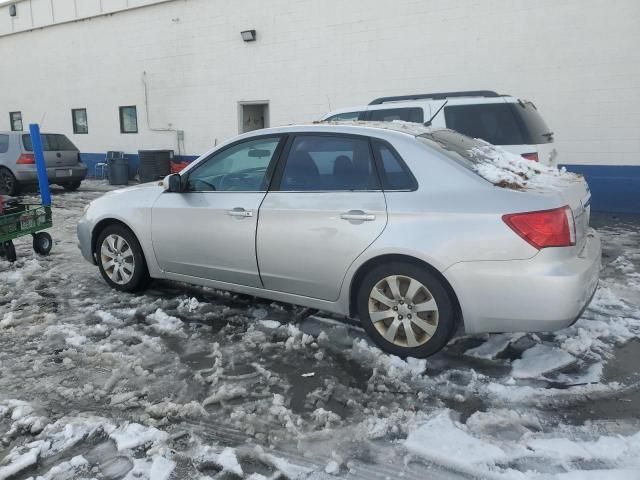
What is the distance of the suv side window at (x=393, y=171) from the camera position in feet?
11.8

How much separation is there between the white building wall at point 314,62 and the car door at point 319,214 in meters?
7.28

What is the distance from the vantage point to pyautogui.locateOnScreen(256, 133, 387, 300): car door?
3.67 m

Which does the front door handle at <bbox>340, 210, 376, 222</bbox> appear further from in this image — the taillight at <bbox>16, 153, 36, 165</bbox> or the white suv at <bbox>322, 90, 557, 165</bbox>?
the taillight at <bbox>16, 153, 36, 165</bbox>

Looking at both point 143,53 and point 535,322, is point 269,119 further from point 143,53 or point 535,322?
point 535,322

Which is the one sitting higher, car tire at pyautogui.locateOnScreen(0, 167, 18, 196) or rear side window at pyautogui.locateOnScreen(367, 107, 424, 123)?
rear side window at pyautogui.locateOnScreen(367, 107, 424, 123)

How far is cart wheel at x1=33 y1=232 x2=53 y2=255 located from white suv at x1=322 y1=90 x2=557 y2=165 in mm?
4659

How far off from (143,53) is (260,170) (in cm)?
1327

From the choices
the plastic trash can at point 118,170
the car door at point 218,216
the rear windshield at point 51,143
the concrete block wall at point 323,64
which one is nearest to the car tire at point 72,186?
the rear windshield at point 51,143

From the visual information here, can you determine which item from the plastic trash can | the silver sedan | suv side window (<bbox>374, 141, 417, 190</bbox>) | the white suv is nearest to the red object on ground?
the plastic trash can

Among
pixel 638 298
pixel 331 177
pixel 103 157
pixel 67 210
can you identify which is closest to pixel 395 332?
pixel 331 177

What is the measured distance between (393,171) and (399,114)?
4.05m

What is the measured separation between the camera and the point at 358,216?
365cm

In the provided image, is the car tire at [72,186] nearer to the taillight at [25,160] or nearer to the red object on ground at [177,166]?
the taillight at [25,160]

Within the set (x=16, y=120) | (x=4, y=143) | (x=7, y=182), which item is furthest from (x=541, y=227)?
(x=16, y=120)
